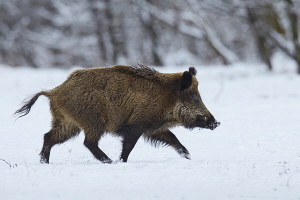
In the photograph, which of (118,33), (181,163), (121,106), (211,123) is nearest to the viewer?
(181,163)

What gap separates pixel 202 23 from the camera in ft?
90.7

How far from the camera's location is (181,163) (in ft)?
24.1

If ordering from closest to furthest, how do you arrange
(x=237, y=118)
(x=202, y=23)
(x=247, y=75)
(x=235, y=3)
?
(x=237, y=118)
(x=247, y=75)
(x=235, y=3)
(x=202, y=23)

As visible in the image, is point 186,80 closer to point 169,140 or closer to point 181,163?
point 169,140

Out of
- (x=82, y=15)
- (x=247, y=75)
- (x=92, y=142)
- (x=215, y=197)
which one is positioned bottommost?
(x=215, y=197)

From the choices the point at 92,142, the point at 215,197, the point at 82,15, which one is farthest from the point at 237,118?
the point at 82,15

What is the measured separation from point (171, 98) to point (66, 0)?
1022 inches

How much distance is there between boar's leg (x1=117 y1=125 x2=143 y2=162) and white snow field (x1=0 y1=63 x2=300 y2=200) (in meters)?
0.21

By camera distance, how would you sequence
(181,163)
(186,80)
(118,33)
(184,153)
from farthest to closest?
(118,33) < (184,153) < (186,80) < (181,163)

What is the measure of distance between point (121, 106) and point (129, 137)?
1.58ft

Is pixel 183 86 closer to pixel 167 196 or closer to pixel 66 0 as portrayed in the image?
pixel 167 196

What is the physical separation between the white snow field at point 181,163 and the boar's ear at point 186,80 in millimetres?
1101

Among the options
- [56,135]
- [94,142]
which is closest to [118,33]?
[56,135]

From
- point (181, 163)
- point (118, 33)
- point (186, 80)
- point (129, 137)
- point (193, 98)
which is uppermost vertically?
point (118, 33)
